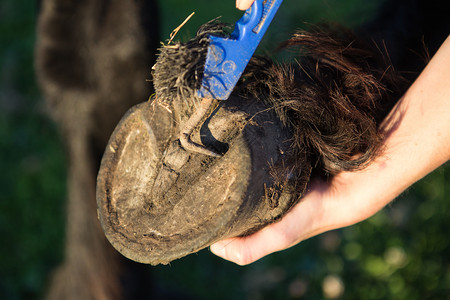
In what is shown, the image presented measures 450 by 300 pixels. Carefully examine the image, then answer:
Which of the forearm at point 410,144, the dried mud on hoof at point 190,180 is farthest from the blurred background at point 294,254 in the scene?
the dried mud on hoof at point 190,180

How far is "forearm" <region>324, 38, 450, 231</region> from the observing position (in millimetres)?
1027

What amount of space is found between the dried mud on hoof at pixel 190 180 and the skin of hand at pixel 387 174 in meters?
0.12

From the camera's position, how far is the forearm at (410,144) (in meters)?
1.03

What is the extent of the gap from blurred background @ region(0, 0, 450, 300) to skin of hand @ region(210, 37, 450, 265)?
2.62 feet

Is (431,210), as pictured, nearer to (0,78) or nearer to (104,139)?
(104,139)

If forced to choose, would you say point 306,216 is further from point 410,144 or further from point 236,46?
point 236,46

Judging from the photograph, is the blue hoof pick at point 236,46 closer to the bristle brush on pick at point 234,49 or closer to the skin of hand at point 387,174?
the bristle brush on pick at point 234,49

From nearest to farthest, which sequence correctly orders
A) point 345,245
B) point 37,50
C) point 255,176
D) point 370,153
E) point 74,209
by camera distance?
point 255,176, point 370,153, point 37,50, point 74,209, point 345,245

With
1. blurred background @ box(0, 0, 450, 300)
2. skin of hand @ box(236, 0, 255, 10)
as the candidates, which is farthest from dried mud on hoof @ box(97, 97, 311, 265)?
blurred background @ box(0, 0, 450, 300)

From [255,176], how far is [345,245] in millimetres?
1447

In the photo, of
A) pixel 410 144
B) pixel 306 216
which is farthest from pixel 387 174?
pixel 306 216

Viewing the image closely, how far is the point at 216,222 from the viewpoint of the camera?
36.4 inches

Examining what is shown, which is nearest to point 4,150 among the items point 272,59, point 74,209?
point 74,209

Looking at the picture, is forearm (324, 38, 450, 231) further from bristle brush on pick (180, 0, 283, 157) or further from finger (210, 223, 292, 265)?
bristle brush on pick (180, 0, 283, 157)
